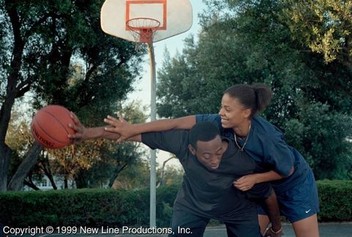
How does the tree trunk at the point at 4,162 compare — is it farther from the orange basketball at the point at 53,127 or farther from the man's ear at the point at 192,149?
the man's ear at the point at 192,149

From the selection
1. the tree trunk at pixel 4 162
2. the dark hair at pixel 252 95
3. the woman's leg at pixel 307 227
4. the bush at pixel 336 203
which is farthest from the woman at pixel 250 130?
the tree trunk at pixel 4 162

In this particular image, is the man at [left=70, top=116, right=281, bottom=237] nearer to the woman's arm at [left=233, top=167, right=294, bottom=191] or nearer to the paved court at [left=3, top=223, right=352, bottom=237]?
the woman's arm at [left=233, top=167, right=294, bottom=191]

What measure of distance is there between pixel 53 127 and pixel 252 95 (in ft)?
5.19

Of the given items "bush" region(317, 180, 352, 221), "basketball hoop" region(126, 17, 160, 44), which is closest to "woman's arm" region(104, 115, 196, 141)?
"basketball hoop" region(126, 17, 160, 44)

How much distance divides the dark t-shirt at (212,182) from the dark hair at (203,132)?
0.11m

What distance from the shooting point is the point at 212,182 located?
392 cm

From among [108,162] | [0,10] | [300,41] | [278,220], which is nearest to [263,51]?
[300,41]

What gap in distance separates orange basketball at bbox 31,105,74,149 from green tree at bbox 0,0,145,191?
9.96 meters

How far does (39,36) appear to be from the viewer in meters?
15.0

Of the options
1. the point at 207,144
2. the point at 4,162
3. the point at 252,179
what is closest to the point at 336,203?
the point at 4,162

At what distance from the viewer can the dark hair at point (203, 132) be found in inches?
144

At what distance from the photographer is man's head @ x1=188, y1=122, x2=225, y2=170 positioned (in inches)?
144

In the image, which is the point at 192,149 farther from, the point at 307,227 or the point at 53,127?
the point at 307,227

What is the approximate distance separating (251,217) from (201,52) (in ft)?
62.7
